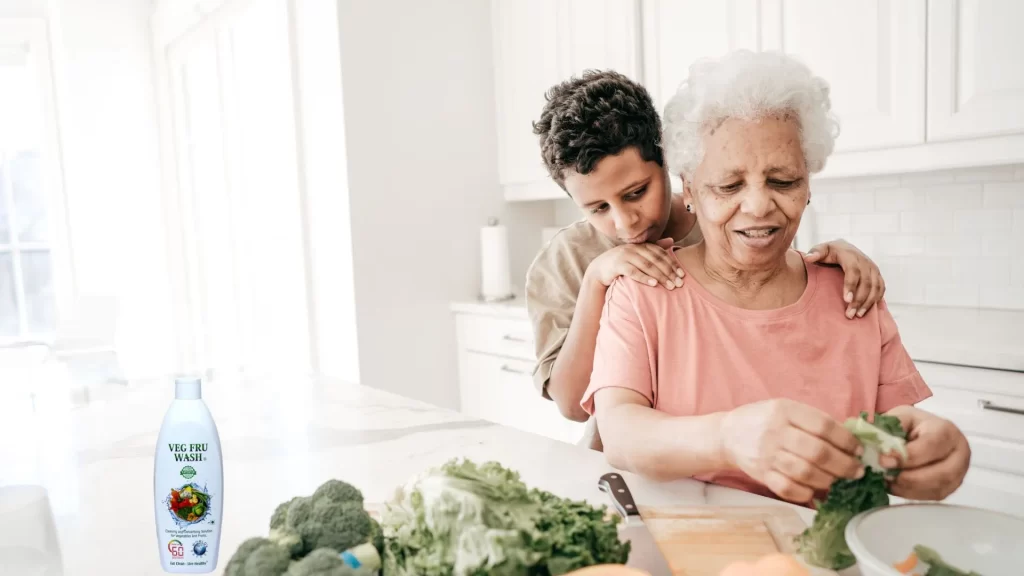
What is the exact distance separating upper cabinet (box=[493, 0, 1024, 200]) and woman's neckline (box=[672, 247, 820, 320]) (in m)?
1.15

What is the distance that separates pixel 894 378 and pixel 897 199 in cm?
165

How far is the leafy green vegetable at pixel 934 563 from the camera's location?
2.12 feet

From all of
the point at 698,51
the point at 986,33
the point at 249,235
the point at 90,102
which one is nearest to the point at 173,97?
the point at 90,102

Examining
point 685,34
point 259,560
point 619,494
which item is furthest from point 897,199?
point 259,560

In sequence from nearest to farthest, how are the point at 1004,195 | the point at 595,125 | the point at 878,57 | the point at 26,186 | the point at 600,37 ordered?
the point at 595,125
the point at 878,57
the point at 1004,195
the point at 600,37
the point at 26,186

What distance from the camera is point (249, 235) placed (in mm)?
4145

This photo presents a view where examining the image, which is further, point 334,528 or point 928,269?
point 928,269

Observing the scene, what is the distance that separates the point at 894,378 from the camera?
1.19 meters

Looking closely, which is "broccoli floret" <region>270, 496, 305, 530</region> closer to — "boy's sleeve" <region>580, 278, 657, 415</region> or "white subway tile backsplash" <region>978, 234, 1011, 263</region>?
"boy's sleeve" <region>580, 278, 657, 415</region>

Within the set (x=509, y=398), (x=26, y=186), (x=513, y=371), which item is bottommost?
(x=509, y=398)

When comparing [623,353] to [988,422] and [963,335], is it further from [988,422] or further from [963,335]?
[963,335]

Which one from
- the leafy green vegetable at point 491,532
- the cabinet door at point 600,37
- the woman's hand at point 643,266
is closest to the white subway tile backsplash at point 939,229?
the cabinet door at point 600,37

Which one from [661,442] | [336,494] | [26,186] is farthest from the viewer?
[26,186]

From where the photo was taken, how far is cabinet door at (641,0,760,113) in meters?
2.51
